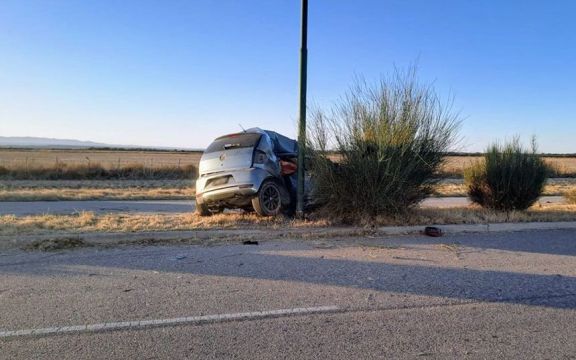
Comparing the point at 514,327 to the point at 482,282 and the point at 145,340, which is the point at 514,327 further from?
the point at 145,340

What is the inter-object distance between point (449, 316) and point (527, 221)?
6.45 metres

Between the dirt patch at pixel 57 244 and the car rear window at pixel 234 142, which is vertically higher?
the car rear window at pixel 234 142

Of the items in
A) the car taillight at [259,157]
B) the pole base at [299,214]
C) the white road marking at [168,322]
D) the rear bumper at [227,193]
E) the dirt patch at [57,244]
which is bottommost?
the white road marking at [168,322]

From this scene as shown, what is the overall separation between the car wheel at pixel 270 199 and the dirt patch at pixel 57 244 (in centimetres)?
315

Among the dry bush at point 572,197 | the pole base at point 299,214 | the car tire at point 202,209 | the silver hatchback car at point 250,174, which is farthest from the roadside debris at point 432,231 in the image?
the dry bush at point 572,197

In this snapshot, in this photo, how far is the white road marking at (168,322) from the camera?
13.3 feet

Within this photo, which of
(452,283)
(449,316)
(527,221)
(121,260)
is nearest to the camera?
(449,316)

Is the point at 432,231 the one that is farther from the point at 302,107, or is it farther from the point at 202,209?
the point at 202,209

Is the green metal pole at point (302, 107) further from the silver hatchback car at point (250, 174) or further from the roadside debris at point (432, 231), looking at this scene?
the roadside debris at point (432, 231)

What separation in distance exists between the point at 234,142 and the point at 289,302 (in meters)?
5.21

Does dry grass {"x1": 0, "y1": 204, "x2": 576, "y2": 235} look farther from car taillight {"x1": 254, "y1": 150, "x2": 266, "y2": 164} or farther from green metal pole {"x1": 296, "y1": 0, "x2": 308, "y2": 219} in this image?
car taillight {"x1": 254, "y1": 150, "x2": 266, "y2": 164}

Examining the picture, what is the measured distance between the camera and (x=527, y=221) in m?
9.89

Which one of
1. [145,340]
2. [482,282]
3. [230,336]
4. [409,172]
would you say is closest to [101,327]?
[145,340]

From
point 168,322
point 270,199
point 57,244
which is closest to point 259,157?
point 270,199
